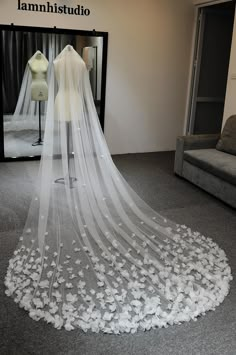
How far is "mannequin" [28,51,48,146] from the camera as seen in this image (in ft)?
16.4

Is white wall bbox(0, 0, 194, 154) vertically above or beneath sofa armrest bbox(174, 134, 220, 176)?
above

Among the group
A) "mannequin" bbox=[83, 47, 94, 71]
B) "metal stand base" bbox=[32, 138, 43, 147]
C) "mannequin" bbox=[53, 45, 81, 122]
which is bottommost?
"metal stand base" bbox=[32, 138, 43, 147]

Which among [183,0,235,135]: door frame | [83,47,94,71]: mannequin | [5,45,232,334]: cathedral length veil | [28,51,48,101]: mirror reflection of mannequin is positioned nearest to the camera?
[5,45,232,334]: cathedral length veil

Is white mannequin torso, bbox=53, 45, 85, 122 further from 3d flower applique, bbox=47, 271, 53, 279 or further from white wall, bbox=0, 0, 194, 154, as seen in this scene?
3d flower applique, bbox=47, 271, 53, 279

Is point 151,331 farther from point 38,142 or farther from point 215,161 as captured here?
point 38,142

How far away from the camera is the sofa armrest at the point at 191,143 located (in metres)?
4.77

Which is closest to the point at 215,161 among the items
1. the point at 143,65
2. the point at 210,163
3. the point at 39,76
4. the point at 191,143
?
the point at 210,163

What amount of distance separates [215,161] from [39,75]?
2.63 meters

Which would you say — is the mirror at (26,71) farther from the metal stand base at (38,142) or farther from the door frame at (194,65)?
the door frame at (194,65)

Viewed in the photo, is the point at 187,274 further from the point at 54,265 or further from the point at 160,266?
the point at 54,265

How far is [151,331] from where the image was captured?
209 cm

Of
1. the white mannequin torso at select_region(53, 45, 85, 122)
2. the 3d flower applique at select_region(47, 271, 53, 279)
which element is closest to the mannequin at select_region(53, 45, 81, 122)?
the white mannequin torso at select_region(53, 45, 85, 122)

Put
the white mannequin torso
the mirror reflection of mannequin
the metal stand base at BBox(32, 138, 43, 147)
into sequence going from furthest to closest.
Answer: the metal stand base at BBox(32, 138, 43, 147) < the mirror reflection of mannequin < the white mannequin torso

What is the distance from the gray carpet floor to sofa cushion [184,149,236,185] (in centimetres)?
34
